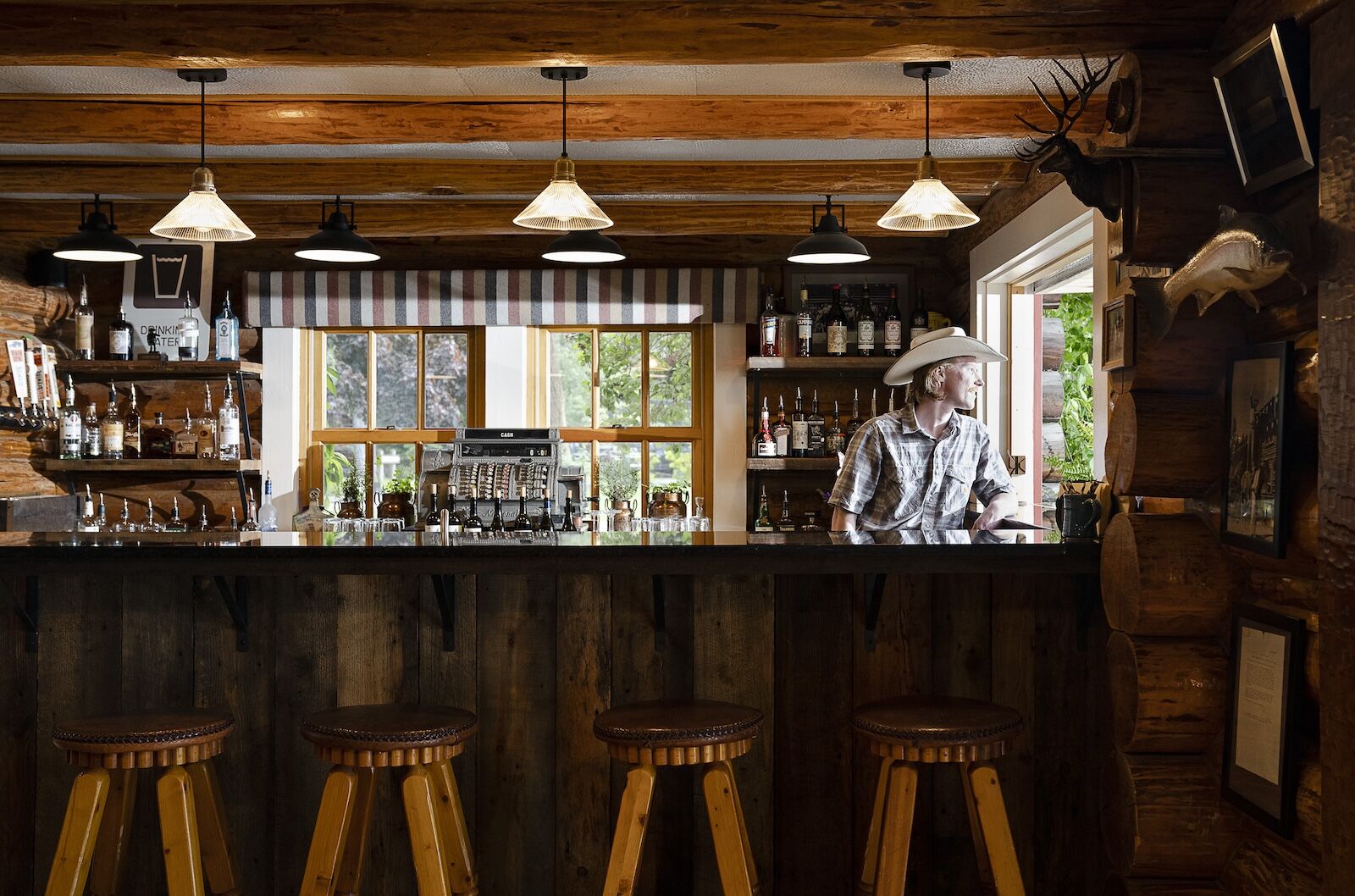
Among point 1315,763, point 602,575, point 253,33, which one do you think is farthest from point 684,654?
point 253,33

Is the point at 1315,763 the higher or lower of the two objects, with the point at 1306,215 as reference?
lower

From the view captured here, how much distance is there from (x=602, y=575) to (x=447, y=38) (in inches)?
57.8

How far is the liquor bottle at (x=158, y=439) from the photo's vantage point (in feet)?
20.6

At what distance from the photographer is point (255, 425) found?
639 cm

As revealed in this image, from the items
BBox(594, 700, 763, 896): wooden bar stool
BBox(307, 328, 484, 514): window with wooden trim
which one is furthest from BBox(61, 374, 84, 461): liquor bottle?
BBox(594, 700, 763, 896): wooden bar stool

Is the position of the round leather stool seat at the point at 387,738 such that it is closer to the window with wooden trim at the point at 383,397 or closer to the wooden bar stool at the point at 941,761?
the wooden bar stool at the point at 941,761

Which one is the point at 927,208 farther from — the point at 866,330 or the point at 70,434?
the point at 70,434

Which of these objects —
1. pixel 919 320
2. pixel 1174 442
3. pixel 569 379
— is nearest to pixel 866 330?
pixel 919 320

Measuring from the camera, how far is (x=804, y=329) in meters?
6.00

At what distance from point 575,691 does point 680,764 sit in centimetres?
57

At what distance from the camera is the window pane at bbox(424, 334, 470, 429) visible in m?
6.42

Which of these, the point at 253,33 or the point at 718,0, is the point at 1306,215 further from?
the point at 253,33

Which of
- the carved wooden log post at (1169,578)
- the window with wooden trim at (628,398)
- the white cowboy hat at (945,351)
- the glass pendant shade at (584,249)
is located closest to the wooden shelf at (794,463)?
the window with wooden trim at (628,398)

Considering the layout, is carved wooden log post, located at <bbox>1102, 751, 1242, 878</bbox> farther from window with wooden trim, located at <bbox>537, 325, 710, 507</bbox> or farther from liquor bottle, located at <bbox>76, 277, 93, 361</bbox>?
liquor bottle, located at <bbox>76, 277, 93, 361</bbox>
